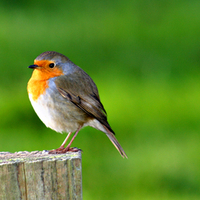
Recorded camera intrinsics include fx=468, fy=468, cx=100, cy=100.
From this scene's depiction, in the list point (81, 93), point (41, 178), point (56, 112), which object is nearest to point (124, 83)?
point (81, 93)

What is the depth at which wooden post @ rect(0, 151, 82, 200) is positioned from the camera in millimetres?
2043

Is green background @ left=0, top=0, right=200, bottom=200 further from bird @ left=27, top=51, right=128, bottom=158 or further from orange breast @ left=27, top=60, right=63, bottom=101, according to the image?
orange breast @ left=27, top=60, right=63, bottom=101

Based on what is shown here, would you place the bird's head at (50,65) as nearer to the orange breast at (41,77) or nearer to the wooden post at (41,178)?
the orange breast at (41,77)

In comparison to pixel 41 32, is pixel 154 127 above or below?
below

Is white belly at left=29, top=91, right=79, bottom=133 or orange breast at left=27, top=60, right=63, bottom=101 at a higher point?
orange breast at left=27, top=60, right=63, bottom=101

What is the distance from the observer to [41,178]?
6.73ft

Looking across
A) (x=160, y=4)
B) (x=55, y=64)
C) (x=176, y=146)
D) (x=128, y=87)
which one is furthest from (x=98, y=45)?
(x=55, y=64)

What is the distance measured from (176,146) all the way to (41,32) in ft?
11.9

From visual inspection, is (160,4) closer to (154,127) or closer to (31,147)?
(154,127)

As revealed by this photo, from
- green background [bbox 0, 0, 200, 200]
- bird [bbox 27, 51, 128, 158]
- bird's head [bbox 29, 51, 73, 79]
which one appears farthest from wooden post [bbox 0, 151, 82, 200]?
green background [bbox 0, 0, 200, 200]

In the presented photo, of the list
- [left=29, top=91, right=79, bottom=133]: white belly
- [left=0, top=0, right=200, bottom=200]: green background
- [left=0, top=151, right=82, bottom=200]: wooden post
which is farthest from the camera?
[left=0, top=0, right=200, bottom=200]: green background

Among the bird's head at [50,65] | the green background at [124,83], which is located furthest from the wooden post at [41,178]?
the green background at [124,83]

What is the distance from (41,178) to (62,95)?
1.37 meters

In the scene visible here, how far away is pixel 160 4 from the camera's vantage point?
9.61m
